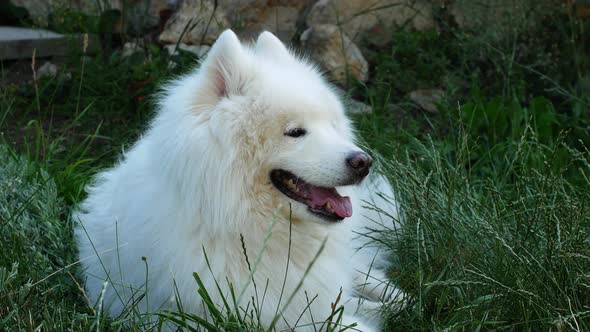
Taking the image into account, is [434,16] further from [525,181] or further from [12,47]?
[12,47]

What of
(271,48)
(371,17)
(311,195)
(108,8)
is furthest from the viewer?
(371,17)

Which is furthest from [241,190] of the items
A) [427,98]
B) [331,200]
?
[427,98]

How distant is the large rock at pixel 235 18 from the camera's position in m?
5.70

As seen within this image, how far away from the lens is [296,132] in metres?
2.68

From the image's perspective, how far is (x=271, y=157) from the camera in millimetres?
2639

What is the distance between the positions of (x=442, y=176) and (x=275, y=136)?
3.73 feet

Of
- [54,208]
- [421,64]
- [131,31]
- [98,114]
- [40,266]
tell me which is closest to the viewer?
[40,266]

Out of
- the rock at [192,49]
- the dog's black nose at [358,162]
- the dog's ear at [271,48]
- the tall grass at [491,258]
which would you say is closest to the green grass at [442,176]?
the tall grass at [491,258]

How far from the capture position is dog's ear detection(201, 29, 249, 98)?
269 cm

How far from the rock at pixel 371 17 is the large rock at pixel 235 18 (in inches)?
9.1

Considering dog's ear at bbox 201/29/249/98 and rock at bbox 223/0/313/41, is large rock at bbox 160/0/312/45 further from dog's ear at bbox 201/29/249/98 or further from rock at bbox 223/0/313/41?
dog's ear at bbox 201/29/249/98

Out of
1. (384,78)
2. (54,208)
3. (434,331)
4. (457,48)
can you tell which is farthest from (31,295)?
(457,48)

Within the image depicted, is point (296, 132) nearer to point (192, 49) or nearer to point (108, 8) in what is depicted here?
point (192, 49)

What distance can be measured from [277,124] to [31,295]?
110 cm
